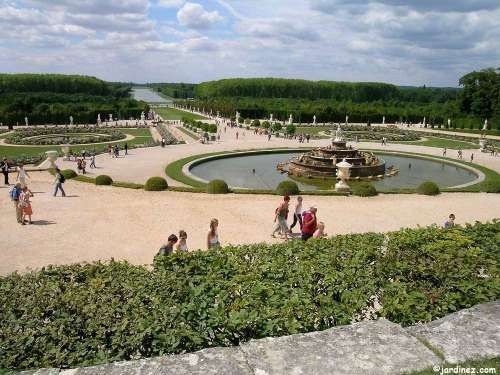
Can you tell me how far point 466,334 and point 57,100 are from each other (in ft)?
368

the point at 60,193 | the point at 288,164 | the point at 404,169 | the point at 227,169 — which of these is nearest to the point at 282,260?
the point at 60,193

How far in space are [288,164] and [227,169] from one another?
198 inches

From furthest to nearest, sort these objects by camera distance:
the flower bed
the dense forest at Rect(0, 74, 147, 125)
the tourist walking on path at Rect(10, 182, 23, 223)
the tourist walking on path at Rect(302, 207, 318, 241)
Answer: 1. the dense forest at Rect(0, 74, 147, 125)
2. the flower bed
3. the tourist walking on path at Rect(10, 182, 23, 223)
4. the tourist walking on path at Rect(302, 207, 318, 241)

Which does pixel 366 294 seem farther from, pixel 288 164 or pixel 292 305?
pixel 288 164

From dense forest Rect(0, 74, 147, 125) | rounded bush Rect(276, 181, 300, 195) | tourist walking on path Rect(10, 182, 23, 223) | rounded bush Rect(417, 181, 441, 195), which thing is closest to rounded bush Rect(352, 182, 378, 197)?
rounded bush Rect(417, 181, 441, 195)

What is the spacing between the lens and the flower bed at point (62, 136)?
140 feet

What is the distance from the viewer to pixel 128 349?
16.0 ft

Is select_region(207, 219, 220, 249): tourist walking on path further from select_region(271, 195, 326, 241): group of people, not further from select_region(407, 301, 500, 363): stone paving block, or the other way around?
select_region(407, 301, 500, 363): stone paving block

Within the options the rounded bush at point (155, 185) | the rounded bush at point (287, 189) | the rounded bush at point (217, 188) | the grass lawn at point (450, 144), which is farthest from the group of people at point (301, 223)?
the grass lawn at point (450, 144)

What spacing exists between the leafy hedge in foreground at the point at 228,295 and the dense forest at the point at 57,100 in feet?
208

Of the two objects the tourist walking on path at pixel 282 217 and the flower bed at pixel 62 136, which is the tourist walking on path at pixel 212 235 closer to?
the tourist walking on path at pixel 282 217

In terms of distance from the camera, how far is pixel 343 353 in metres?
4.27

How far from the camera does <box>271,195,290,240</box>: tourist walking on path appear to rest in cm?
1324

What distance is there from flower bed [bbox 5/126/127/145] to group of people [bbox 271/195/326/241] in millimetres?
34672
